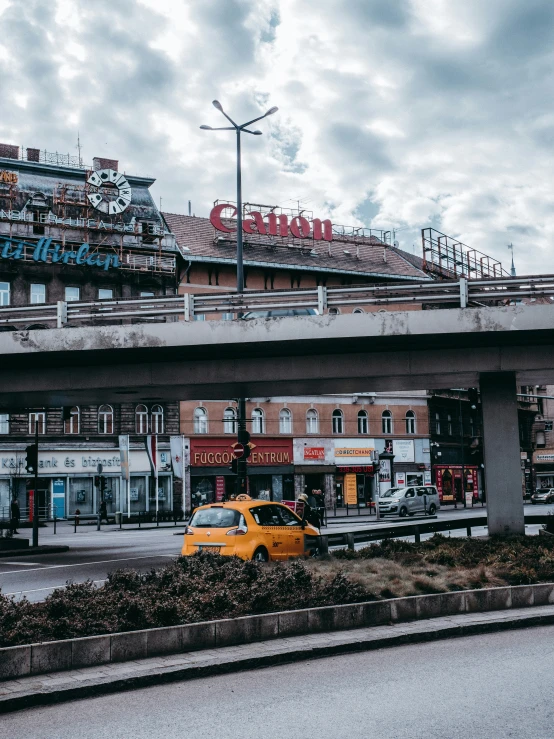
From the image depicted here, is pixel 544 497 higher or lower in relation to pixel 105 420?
lower

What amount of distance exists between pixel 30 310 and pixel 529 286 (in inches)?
462

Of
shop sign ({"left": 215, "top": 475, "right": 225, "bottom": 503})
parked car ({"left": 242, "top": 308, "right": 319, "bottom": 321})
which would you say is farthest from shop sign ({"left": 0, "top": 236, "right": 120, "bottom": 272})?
parked car ({"left": 242, "top": 308, "right": 319, "bottom": 321})

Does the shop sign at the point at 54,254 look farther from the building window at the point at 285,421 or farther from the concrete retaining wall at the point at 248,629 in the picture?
the concrete retaining wall at the point at 248,629

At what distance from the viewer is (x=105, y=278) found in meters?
52.3

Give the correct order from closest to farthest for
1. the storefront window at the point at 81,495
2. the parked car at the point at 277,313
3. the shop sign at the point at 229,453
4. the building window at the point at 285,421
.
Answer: the parked car at the point at 277,313, the storefront window at the point at 81,495, the shop sign at the point at 229,453, the building window at the point at 285,421

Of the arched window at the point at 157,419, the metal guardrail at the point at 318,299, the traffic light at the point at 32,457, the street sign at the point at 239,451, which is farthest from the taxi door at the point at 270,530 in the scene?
the arched window at the point at 157,419

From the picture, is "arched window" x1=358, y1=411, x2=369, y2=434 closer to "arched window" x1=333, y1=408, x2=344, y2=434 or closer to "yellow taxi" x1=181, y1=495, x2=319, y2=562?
"arched window" x1=333, y1=408, x2=344, y2=434

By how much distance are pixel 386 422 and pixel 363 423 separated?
210 centimetres

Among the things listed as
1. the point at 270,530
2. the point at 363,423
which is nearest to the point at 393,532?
the point at 270,530

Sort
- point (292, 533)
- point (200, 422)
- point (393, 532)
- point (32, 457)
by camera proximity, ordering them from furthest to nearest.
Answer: point (200, 422), point (32, 457), point (393, 532), point (292, 533)

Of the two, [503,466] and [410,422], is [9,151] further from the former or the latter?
[503,466]

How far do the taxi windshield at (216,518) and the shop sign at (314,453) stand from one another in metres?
40.4

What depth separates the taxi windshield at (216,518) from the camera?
1653 centimetres

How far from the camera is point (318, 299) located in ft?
65.7
